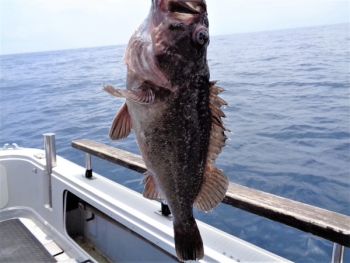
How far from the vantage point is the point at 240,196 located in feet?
6.10

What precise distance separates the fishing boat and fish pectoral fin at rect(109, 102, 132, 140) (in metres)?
1.38

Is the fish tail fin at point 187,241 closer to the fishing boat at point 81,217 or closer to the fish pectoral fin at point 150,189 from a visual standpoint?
the fish pectoral fin at point 150,189

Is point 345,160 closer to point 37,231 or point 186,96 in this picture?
point 37,231

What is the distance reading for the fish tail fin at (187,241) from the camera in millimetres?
1107

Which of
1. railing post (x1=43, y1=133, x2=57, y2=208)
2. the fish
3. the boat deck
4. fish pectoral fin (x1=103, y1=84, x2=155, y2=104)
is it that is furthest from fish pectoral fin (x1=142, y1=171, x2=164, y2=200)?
railing post (x1=43, y1=133, x2=57, y2=208)

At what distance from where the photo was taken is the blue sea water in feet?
16.7

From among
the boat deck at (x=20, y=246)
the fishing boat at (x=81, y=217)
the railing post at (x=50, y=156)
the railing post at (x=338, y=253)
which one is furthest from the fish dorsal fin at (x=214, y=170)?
the railing post at (x=50, y=156)

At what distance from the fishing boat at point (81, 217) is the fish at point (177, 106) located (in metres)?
1.21

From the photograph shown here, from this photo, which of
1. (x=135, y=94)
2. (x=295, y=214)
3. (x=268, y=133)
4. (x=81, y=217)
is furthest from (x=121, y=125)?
(x=268, y=133)

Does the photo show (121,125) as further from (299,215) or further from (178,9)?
(299,215)

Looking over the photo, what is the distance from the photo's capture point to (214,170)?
1.13m

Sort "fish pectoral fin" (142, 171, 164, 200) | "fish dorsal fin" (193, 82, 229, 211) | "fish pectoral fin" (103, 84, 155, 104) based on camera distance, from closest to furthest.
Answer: "fish pectoral fin" (103, 84, 155, 104) → "fish dorsal fin" (193, 82, 229, 211) → "fish pectoral fin" (142, 171, 164, 200)

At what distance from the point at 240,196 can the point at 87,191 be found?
2020 mm

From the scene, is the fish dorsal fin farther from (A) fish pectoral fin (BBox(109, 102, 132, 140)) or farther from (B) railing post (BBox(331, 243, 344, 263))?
(B) railing post (BBox(331, 243, 344, 263))
